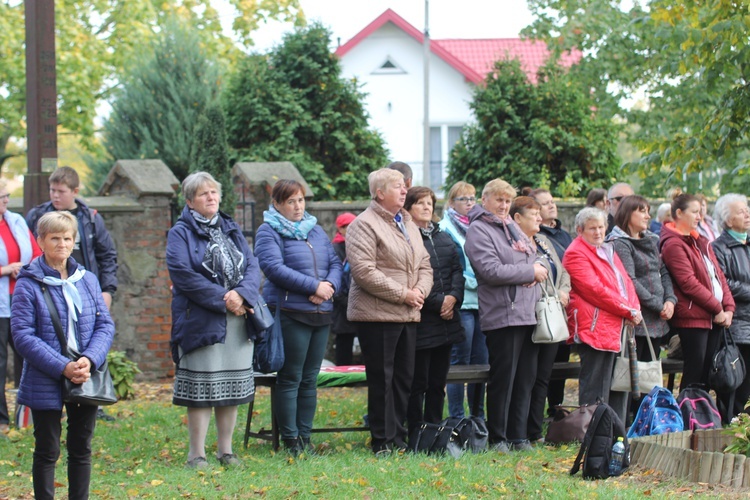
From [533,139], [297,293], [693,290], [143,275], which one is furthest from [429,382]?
[533,139]

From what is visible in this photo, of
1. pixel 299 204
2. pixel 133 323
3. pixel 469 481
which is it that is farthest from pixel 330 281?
pixel 133 323

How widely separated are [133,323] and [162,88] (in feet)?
31.2

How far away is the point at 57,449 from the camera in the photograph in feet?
19.6

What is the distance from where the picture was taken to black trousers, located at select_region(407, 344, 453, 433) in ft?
26.9

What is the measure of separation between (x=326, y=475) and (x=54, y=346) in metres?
2.01

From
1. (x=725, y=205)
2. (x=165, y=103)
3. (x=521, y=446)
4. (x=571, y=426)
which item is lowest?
(x=521, y=446)

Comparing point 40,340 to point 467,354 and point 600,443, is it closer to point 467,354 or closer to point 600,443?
point 600,443

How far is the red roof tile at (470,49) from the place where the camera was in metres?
33.5

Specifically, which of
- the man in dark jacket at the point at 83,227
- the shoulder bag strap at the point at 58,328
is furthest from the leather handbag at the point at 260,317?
the man in dark jacket at the point at 83,227

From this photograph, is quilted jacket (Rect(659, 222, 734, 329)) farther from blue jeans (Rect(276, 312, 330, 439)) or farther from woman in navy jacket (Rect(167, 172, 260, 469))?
woman in navy jacket (Rect(167, 172, 260, 469))

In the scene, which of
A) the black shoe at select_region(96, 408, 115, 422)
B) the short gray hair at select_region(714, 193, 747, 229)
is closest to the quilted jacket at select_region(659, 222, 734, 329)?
the short gray hair at select_region(714, 193, 747, 229)

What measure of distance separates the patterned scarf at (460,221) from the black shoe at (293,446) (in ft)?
7.55

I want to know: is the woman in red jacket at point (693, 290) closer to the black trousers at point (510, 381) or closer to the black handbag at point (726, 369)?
the black handbag at point (726, 369)

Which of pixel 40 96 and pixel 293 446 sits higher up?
pixel 40 96
